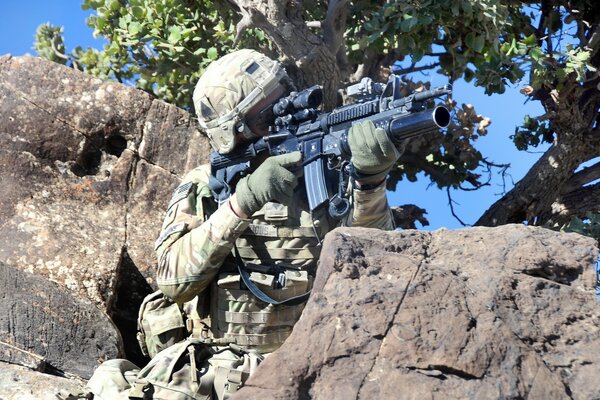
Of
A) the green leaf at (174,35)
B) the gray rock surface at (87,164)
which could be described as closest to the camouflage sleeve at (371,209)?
the gray rock surface at (87,164)

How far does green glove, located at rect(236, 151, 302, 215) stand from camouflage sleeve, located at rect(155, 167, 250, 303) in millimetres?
125

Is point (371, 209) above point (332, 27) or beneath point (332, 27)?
beneath

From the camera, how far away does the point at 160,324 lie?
5613 mm

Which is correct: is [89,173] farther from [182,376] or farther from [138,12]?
[182,376]

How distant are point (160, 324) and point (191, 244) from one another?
596 mm

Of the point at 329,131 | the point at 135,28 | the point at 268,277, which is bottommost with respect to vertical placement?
the point at 268,277

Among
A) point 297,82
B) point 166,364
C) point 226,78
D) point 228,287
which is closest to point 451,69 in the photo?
point 297,82

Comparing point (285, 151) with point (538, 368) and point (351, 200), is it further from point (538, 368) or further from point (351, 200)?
point (538, 368)

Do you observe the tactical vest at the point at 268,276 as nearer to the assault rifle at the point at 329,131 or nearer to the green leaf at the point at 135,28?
the assault rifle at the point at 329,131

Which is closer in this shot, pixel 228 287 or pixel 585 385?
pixel 585 385

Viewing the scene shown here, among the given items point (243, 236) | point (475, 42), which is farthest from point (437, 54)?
point (243, 236)

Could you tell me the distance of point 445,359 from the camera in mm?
3562

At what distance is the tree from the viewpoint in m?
6.66

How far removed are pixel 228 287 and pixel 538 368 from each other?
2.26 meters
